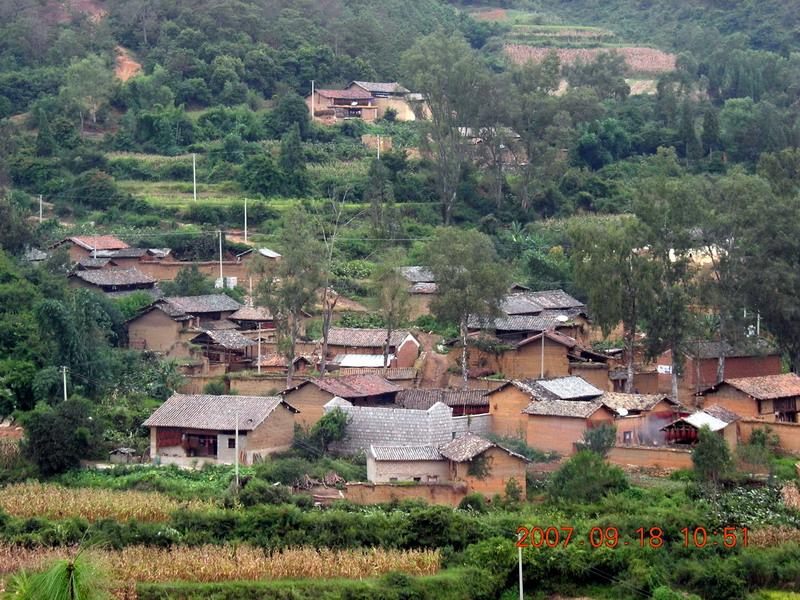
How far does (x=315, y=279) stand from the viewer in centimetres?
3416

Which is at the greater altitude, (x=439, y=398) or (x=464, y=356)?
(x=464, y=356)

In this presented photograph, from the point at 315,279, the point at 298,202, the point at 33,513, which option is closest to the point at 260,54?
the point at 298,202

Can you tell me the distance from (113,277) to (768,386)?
17657mm

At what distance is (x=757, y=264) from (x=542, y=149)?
14744mm

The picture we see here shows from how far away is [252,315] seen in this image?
38312mm

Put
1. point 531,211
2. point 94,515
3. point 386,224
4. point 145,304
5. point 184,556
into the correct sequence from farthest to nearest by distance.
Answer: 1. point 531,211
2. point 386,224
3. point 145,304
4. point 94,515
5. point 184,556

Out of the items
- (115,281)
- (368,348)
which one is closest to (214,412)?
(368,348)

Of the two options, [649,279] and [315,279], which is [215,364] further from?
[649,279]

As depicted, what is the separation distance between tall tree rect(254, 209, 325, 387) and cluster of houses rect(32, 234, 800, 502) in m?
1.25

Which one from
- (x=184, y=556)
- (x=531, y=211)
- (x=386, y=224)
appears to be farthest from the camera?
(x=531, y=211)

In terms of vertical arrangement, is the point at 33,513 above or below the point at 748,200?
below

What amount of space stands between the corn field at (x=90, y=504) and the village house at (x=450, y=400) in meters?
6.94

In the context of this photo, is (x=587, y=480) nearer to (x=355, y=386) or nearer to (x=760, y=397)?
(x=760, y=397)

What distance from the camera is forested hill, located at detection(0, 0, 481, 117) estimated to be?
55.2 m
